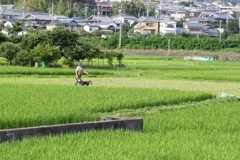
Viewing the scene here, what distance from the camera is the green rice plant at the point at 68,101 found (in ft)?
26.1

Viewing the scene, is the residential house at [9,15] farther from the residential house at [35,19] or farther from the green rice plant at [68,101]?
the green rice plant at [68,101]

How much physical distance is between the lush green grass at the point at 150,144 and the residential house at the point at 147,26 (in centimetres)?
5536

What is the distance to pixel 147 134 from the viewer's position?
7.86 metres

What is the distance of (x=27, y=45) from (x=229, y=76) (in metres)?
9.57

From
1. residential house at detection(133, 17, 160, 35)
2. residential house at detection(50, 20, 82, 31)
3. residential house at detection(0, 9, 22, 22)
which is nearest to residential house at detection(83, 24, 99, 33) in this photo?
residential house at detection(50, 20, 82, 31)

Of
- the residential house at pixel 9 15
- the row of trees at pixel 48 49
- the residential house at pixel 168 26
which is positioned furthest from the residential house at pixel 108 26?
the row of trees at pixel 48 49

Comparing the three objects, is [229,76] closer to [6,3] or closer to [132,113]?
[132,113]

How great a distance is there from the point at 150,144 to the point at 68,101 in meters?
3.63

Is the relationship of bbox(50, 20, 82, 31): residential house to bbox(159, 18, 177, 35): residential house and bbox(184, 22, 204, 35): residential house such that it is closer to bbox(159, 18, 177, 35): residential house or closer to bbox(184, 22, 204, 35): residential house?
bbox(159, 18, 177, 35): residential house

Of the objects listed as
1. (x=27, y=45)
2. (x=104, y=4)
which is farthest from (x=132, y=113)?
(x=104, y=4)

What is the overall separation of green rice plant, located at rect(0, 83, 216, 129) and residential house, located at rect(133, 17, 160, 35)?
166 feet

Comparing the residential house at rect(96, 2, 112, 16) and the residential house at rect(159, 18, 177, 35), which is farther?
the residential house at rect(96, 2, 112, 16)

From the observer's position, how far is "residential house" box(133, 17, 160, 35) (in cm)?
6425

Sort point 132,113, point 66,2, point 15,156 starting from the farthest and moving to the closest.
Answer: point 66,2
point 132,113
point 15,156
